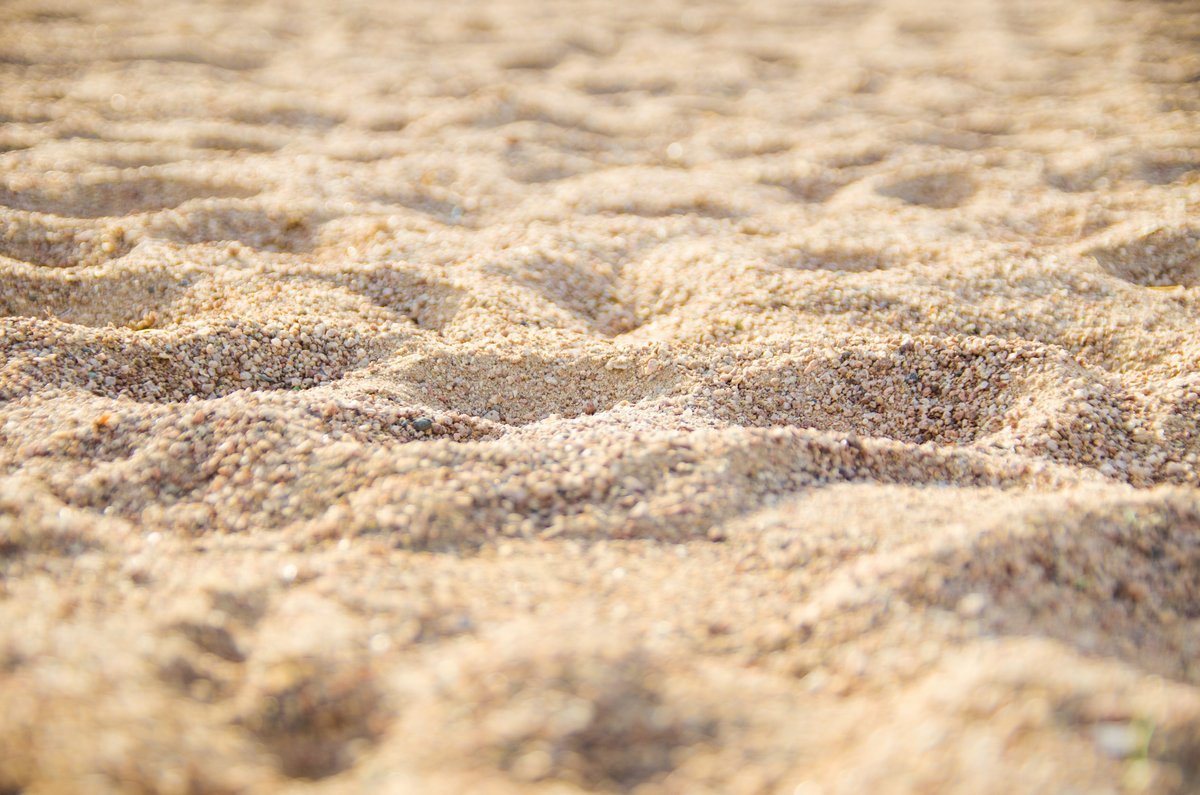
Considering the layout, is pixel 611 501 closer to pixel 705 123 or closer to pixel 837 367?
pixel 837 367

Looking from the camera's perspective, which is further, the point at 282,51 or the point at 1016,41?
the point at 1016,41

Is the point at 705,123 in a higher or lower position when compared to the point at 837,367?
higher

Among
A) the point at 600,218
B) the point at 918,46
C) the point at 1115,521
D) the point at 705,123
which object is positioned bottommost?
the point at 1115,521

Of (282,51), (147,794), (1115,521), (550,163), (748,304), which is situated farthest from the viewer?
(282,51)

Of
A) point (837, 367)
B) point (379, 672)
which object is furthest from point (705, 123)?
point (379, 672)

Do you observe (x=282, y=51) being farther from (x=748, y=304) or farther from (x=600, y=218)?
(x=748, y=304)

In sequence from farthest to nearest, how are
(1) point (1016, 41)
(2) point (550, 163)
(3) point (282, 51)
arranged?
1. (1) point (1016, 41)
2. (3) point (282, 51)
3. (2) point (550, 163)
